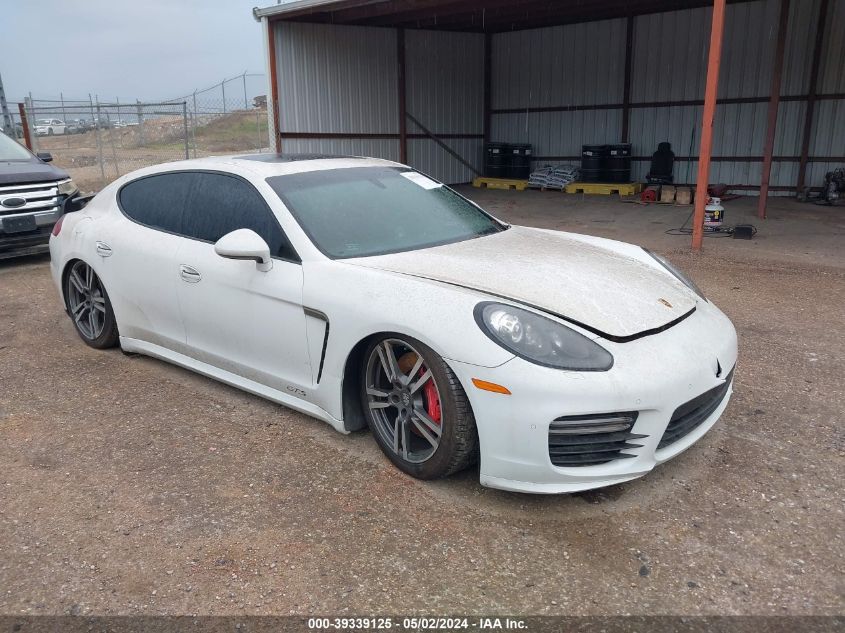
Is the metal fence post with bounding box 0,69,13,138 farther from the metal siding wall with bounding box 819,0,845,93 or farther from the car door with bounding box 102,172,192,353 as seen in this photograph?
the metal siding wall with bounding box 819,0,845,93

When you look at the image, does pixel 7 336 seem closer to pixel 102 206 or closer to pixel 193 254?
pixel 102 206

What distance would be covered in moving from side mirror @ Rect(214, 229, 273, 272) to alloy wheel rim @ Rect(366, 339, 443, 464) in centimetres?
79

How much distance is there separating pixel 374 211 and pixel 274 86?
11.2m

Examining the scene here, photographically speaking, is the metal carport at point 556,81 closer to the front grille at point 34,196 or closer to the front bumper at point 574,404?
the front grille at point 34,196

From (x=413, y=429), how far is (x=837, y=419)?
92.9 inches

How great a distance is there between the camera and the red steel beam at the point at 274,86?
13.7 metres

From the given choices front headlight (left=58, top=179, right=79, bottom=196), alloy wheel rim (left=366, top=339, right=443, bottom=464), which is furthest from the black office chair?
alloy wheel rim (left=366, top=339, right=443, bottom=464)

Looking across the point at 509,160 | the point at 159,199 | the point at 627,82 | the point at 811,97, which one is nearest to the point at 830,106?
the point at 811,97

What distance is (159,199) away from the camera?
439cm

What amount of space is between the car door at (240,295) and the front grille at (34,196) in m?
5.15

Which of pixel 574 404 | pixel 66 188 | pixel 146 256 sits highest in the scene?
pixel 66 188

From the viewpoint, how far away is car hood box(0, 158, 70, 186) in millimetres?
8078

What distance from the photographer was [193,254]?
3912mm

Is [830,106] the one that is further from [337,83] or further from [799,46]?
[337,83]
